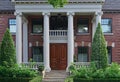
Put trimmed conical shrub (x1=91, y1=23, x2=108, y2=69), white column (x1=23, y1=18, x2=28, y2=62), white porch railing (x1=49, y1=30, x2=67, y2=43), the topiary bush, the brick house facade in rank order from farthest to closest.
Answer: white column (x1=23, y1=18, x2=28, y2=62) → the brick house facade → white porch railing (x1=49, y1=30, x2=67, y2=43) → trimmed conical shrub (x1=91, y1=23, x2=108, y2=69) → the topiary bush

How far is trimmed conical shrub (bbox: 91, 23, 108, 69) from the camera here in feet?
109

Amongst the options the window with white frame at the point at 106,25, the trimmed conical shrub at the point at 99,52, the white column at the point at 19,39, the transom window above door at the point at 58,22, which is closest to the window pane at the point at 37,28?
the transom window above door at the point at 58,22

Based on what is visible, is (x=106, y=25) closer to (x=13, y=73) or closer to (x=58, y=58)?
(x=58, y=58)

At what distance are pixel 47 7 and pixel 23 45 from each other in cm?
547

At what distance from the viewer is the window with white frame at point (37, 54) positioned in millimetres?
40778

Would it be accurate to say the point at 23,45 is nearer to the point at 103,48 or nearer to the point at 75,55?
the point at 75,55

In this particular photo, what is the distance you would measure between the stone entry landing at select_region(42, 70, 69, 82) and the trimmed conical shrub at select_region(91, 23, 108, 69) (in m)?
3.07

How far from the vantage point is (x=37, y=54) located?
135 feet

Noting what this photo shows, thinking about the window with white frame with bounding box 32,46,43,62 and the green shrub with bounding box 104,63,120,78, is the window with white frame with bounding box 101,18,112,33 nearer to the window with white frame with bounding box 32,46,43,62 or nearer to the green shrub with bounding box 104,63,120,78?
the window with white frame with bounding box 32,46,43,62

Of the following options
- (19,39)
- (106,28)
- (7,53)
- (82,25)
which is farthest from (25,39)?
(106,28)

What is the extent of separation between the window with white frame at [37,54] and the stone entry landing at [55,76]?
13.6ft

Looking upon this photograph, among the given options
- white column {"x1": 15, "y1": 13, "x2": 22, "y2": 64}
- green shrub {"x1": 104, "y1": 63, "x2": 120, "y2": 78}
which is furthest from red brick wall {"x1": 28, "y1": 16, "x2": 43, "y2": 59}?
green shrub {"x1": 104, "y1": 63, "x2": 120, "y2": 78}

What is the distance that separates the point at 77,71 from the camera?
1286 inches

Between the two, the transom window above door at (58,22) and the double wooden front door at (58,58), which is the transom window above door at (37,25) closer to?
the transom window above door at (58,22)
